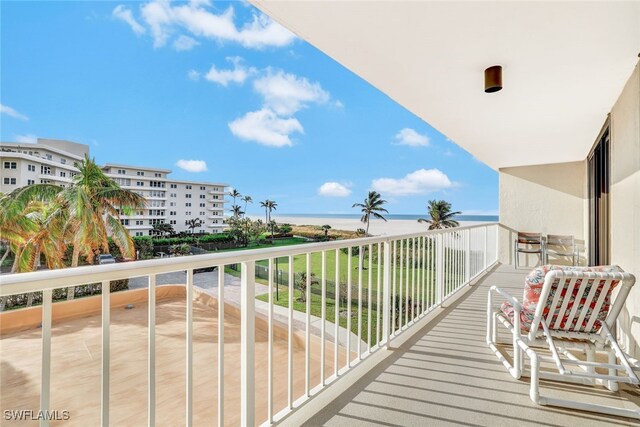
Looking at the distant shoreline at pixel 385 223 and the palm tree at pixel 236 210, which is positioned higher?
the palm tree at pixel 236 210

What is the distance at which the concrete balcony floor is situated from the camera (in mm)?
1699

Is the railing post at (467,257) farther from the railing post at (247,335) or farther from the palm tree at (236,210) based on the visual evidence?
the palm tree at (236,210)

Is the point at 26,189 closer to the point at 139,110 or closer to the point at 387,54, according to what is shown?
the point at 387,54

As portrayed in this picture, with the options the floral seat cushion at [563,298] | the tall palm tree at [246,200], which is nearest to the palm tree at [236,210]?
the tall palm tree at [246,200]

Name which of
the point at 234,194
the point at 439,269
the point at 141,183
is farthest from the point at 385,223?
the point at 439,269

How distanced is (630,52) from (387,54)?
1.71 metres

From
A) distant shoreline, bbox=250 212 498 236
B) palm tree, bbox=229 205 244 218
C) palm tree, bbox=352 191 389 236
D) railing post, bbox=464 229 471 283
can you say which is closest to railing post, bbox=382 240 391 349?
railing post, bbox=464 229 471 283

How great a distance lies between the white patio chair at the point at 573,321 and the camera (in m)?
1.78

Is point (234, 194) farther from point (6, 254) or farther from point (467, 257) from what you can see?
point (467, 257)

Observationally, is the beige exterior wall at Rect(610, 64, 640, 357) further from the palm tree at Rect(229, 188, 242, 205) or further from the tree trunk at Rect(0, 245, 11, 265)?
the palm tree at Rect(229, 188, 242, 205)

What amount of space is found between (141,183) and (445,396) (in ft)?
155

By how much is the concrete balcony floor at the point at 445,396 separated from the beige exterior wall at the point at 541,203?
16.8 feet

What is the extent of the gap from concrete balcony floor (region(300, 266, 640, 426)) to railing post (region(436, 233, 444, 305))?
982mm

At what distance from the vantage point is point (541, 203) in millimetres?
6641
